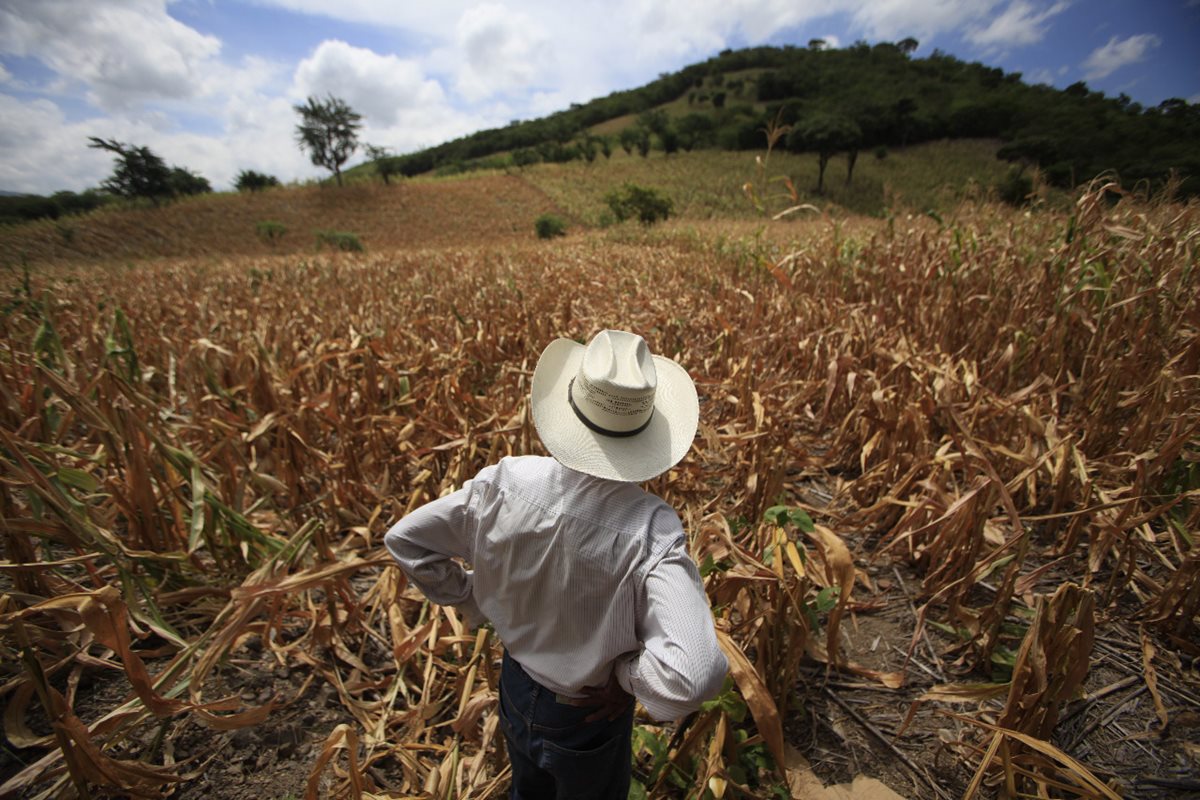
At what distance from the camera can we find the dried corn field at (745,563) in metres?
1.24

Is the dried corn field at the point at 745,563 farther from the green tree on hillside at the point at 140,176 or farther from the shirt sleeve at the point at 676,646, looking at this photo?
the green tree on hillside at the point at 140,176

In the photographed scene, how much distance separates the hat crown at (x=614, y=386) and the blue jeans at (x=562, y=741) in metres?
0.68

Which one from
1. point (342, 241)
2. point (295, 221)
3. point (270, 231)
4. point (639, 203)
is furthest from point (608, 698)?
point (295, 221)

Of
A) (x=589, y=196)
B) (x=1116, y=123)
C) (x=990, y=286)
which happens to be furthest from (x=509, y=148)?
(x=990, y=286)

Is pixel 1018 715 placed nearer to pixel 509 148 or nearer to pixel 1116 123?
pixel 1116 123

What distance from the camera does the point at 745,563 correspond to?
1446mm

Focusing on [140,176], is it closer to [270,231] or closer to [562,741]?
[270,231]

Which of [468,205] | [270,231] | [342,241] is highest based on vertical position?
[468,205]

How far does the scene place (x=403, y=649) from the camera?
61.6 inches

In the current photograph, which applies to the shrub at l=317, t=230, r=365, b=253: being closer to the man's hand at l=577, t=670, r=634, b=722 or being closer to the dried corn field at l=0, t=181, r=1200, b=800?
the dried corn field at l=0, t=181, r=1200, b=800

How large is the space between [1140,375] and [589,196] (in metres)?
36.3

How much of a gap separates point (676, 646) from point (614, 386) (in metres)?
0.48

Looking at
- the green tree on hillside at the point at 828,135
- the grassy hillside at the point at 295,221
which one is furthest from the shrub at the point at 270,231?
the green tree on hillside at the point at 828,135

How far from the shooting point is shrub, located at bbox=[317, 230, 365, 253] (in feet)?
64.0
